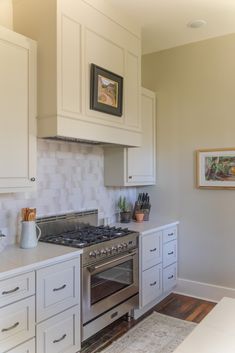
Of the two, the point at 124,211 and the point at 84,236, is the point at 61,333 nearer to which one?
the point at 84,236

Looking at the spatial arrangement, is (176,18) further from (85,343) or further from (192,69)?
(85,343)

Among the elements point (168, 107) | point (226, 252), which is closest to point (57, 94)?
point (168, 107)

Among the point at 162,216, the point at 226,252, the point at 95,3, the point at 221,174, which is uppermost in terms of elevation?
the point at 95,3

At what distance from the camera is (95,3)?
2.64 m

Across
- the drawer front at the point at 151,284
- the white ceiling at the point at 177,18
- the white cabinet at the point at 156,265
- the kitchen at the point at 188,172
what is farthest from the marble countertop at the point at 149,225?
the white ceiling at the point at 177,18

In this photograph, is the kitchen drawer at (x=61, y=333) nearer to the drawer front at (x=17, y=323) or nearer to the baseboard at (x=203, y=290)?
the drawer front at (x=17, y=323)

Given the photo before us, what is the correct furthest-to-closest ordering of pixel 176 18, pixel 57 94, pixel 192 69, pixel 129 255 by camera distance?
pixel 192 69, pixel 176 18, pixel 129 255, pixel 57 94

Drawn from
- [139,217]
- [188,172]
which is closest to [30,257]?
[139,217]

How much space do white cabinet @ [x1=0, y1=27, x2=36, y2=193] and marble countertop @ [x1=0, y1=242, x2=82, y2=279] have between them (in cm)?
45

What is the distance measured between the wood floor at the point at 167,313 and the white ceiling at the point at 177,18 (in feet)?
9.50

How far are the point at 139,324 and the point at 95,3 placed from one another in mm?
2862

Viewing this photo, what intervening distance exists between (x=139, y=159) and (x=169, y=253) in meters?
1.11

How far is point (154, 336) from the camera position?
8.96 ft

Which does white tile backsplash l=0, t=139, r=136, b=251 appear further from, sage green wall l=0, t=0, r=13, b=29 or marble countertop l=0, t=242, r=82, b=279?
sage green wall l=0, t=0, r=13, b=29
